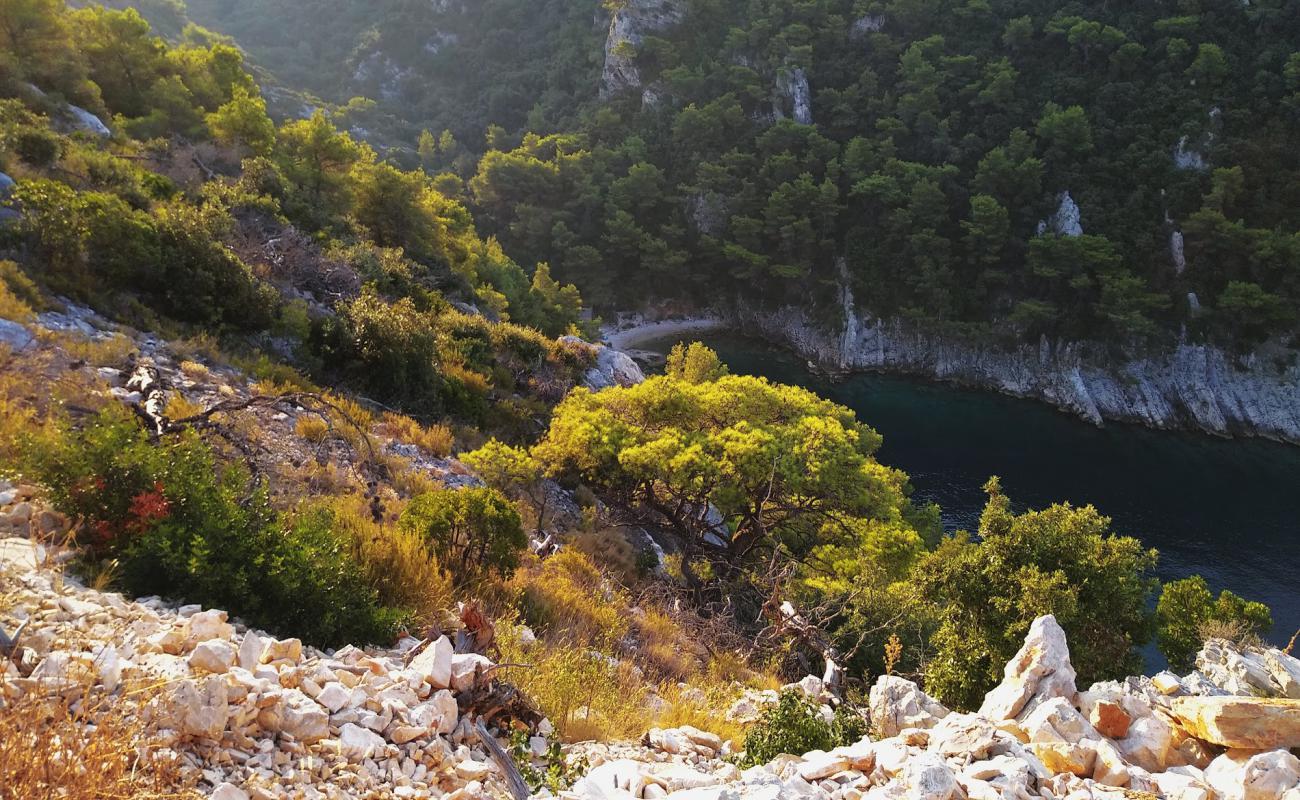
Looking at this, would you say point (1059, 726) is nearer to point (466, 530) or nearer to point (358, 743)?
point (358, 743)

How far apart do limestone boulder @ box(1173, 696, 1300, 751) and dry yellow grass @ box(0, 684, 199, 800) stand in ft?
20.0

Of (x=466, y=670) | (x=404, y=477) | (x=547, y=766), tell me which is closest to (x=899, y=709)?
(x=547, y=766)

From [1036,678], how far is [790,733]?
219 centimetres

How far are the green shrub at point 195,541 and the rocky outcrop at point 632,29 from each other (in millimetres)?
68580

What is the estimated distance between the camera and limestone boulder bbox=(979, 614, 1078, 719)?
545 cm

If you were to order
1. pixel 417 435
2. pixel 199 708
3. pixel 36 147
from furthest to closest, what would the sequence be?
1. pixel 36 147
2. pixel 417 435
3. pixel 199 708

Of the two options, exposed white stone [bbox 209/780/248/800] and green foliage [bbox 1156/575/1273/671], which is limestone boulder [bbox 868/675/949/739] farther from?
green foliage [bbox 1156/575/1273/671]

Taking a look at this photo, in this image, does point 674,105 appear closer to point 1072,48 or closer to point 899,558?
point 1072,48

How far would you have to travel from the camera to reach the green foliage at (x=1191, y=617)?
12469 mm

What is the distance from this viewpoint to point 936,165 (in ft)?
179

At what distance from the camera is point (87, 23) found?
23031 millimetres

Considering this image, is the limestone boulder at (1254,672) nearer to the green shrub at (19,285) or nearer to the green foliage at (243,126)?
the green shrub at (19,285)

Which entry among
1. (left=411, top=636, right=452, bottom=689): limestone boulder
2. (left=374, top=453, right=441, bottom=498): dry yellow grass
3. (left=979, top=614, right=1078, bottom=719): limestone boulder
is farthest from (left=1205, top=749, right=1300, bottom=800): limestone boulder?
(left=374, top=453, right=441, bottom=498): dry yellow grass

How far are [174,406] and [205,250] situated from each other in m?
6.33
